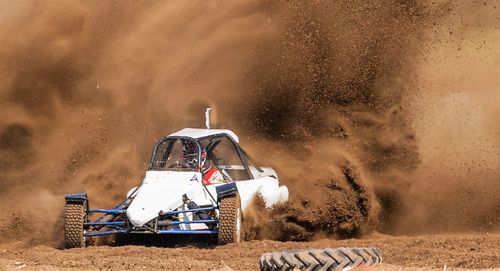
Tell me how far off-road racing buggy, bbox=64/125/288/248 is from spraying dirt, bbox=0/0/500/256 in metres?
1.28

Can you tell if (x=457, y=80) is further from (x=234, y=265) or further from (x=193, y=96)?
(x=234, y=265)

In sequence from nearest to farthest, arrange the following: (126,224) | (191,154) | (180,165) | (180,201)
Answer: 1. (126,224)
2. (180,201)
3. (180,165)
4. (191,154)

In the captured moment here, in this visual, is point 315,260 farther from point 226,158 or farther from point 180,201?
point 226,158

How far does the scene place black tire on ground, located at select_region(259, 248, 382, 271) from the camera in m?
8.70

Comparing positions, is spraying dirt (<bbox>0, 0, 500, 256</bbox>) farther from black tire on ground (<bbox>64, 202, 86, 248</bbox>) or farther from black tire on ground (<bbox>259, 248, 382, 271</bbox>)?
black tire on ground (<bbox>259, 248, 382, 271</bbox>)

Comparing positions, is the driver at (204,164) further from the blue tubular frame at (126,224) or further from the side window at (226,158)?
the blue tubular frame at (126,224)

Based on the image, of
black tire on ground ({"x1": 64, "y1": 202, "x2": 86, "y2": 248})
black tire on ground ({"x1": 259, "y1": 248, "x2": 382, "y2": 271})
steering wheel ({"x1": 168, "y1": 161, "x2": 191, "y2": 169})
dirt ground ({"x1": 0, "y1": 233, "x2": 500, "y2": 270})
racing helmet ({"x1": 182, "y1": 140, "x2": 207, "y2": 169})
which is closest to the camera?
black tire on ground ({"x1": 259, "y1": 248, "x2": 382, "y2": 271})

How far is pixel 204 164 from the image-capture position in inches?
550

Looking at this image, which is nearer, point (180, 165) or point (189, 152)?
point (180, 165)

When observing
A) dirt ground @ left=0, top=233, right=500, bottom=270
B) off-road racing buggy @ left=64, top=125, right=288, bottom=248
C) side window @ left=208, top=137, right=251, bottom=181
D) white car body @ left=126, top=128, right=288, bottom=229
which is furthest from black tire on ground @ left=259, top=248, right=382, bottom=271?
side window @ left=208, top=137, right=251, bottom=181

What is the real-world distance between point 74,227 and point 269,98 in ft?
23.2

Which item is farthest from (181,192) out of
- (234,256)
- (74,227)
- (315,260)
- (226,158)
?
(315,260)

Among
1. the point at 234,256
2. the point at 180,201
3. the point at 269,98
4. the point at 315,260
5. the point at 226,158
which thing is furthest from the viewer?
the point at 269,98

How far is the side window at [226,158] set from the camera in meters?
14.8
